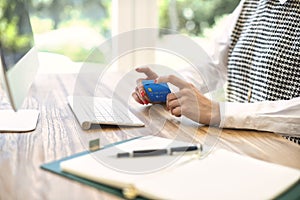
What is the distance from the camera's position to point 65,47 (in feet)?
7.77

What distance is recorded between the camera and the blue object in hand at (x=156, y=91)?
1.32 m

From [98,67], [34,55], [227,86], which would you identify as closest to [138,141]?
[34,55]

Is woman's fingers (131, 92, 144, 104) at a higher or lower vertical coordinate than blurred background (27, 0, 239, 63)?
lower

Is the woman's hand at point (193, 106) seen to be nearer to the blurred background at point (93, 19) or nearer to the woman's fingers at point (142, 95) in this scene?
the woman's fingers at point (142, 95)

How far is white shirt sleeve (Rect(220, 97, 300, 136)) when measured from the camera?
1175 mm

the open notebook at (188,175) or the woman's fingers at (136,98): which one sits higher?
the open notebook at (188,175)

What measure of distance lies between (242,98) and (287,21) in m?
0.36

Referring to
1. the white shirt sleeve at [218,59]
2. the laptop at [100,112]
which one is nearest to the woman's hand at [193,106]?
the laptop at [100,112]

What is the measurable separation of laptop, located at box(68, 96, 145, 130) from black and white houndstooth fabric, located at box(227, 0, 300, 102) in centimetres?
52

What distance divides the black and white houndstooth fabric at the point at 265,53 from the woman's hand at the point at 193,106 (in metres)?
0.37

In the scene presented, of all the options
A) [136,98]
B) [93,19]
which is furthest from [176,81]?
[93,19]

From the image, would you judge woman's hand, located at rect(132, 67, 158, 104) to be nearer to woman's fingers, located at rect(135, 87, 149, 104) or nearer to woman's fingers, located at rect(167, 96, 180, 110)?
woman's fingers, located at rect(135, 87, 149, 104)

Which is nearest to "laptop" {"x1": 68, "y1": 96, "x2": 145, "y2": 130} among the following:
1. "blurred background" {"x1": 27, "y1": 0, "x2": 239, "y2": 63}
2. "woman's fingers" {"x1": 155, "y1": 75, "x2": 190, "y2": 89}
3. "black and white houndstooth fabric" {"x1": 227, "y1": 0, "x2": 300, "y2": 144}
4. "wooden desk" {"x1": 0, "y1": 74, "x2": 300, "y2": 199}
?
"wooden desk" {"x1": 0, "y1": 74, "x2": 300, "y2": 199}

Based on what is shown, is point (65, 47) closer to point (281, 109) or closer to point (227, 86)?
point (227, 86)
